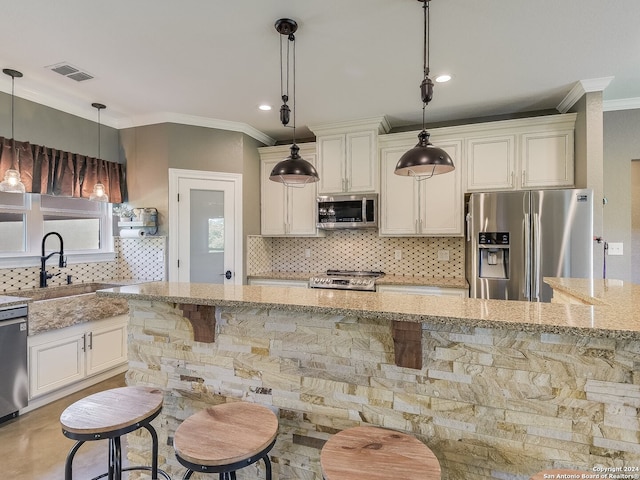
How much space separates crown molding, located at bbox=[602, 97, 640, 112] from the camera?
3250mm

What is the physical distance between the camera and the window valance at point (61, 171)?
3004 millimetres

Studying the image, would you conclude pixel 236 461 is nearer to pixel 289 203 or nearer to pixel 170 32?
pixel 170 32

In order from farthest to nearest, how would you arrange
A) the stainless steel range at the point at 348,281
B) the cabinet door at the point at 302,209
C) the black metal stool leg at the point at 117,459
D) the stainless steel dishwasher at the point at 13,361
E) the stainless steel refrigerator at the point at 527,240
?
1. the cabinet door at the point at 302,209
2. the stainless steel range at the point at 348,281
3. the stainless steel refrigerator at the point at 527,240
4. the stainless steel dishwasher at the point at 13,361
5. the black metal stool leg at the point at 117,459

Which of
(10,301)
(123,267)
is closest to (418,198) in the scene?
(123,267)

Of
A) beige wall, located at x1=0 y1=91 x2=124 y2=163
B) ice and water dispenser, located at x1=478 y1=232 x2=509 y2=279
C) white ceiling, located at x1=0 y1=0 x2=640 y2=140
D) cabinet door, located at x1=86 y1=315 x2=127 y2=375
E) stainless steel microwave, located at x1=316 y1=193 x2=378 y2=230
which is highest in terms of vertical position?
white ceiling, located at x1=0 y1=0 x2=640 y2=140

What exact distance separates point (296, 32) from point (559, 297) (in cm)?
251

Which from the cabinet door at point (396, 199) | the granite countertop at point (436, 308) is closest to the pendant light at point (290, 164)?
the granite countertop at point (436, 308)

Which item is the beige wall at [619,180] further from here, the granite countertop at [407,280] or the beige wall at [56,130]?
the beige wall at [56,130]

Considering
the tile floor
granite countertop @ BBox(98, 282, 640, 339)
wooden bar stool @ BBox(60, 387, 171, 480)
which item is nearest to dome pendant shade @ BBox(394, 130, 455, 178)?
granite countertop @ BBox(98, 282, 640, 339)

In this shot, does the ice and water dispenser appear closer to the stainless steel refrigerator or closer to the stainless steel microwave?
the stainless steel refrigerator

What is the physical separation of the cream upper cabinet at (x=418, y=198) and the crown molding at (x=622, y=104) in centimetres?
140

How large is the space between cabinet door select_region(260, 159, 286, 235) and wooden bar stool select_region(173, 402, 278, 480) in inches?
118

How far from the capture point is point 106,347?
3336mm

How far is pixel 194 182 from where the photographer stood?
12.4ft
